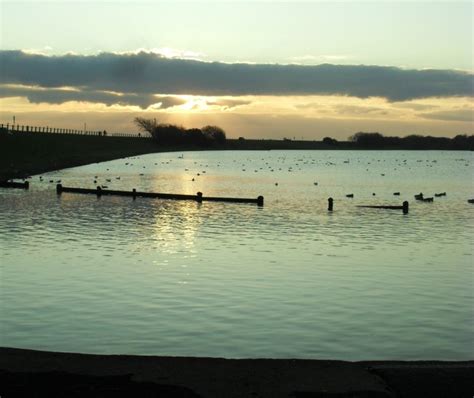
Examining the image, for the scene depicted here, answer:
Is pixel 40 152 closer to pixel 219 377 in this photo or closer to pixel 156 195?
pixel 156 195

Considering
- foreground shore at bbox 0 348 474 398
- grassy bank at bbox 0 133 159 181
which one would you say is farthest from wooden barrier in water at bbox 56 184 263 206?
foreground shore at bbox 0 348 474 398

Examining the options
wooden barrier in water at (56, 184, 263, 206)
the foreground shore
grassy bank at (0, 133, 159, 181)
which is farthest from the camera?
grassy bank at (0, 133, 159, 181)

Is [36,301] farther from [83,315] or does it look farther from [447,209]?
[447,209]

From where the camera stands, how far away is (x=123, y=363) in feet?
36.3

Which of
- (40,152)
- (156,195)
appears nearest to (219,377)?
(156,195)

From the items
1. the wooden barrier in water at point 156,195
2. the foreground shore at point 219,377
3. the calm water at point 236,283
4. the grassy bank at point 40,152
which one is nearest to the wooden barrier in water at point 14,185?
the wooden barrier in water at point 156,195

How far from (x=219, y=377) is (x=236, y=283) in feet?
37.3

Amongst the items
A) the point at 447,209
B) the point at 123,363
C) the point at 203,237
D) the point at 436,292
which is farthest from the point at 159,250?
the point at 447,209

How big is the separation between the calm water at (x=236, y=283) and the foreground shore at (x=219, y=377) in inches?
120

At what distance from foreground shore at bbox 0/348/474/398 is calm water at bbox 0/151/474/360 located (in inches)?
120

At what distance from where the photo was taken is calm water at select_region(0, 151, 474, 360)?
50.1 feet

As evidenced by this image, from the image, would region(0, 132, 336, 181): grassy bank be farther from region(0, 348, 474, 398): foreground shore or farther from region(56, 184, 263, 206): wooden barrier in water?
region(0, 348, 474, 398): foreground shore

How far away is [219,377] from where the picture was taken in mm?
10461

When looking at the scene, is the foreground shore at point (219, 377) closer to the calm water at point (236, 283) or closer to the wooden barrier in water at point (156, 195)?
the calm water at point (236, 283)
